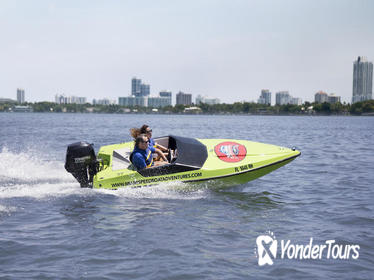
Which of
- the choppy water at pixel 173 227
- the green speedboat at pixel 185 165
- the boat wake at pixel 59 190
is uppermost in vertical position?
the green speedboat at pixel 185 165

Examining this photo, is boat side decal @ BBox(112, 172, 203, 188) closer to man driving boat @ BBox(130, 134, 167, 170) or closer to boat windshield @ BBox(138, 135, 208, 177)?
boat windshield @ BBox(138, 135, 208, 177)

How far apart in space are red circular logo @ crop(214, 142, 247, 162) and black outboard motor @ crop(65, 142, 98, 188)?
326 centimetres

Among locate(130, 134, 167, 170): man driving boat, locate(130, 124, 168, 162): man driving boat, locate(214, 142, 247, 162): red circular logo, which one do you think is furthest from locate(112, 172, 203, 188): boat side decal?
locate(214, 142, 247, 162): red circular logo

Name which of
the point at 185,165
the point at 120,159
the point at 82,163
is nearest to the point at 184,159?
the point at 185,165

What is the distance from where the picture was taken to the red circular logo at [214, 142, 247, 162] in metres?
11.3

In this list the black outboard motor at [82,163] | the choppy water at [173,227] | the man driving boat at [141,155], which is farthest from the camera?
the black outboard motor at [82,163]

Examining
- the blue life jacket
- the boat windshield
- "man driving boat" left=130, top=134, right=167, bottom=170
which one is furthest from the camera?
the boat windshield

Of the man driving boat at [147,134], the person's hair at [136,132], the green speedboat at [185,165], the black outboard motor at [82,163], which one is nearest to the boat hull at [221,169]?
the green speedboat at [185,165]

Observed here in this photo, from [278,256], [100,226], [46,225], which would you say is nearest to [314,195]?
[278,256]

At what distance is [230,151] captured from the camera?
1150 cm

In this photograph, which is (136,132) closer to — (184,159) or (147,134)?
(147,134)

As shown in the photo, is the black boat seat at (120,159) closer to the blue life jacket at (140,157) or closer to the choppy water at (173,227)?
the blue life jacket at (140,157)

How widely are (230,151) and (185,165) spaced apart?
1.47 m

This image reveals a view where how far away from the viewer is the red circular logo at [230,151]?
11.3m
